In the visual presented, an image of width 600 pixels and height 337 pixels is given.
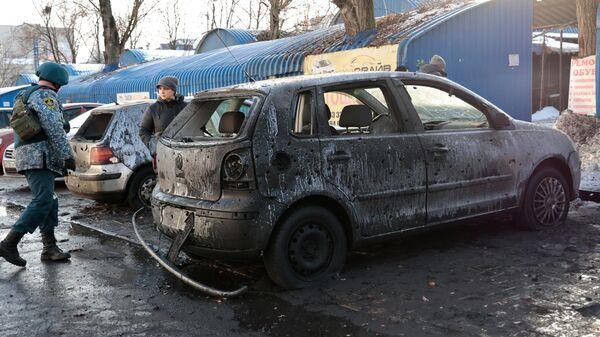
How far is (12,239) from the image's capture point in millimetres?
5445

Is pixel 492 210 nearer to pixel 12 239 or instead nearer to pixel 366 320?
pixel 366 320

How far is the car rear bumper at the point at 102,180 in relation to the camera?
773 centimetres

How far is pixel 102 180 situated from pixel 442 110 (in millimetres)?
4514

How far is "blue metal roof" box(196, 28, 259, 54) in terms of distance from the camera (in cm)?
2506

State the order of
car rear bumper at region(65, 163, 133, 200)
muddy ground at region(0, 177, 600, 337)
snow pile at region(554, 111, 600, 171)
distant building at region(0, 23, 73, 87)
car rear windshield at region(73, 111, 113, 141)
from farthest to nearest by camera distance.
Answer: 1. distant building at region(0, 23, 73, 87)
2. snow pile at region(554, 111, 600, 171)
3. car rear windshield at region(73, 111, 113, 141)
4. car rear bumper at region(65, 163, 133, 200)
5. muddy ground at region(0, 177, 600, 337)

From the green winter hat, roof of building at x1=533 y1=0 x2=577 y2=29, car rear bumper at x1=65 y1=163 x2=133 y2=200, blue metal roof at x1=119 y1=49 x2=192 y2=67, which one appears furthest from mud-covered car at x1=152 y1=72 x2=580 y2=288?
blue metal roof at x1=119 y1=49 x2=192 y2=67

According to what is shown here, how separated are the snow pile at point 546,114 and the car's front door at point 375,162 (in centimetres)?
1543

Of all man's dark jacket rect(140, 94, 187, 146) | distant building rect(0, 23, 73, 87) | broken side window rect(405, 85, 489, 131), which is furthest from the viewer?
distant building rect(0, 23, 73, 87)

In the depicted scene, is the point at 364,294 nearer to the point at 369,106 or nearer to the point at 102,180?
the point at 369,106

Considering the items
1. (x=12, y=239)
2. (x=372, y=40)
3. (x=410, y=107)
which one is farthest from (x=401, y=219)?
(x=372, y=40)

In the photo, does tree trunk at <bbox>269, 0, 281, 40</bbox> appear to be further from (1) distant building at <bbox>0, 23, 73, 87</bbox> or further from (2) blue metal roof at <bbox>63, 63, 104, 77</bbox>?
(1) distant building at <bbox>0, 23, 73, 87</bbox>

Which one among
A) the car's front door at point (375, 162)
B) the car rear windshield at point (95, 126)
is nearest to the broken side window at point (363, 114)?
the car's front door at point (375, 162)

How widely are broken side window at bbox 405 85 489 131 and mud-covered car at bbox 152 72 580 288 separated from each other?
11 mm

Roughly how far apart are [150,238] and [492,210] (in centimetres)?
355
